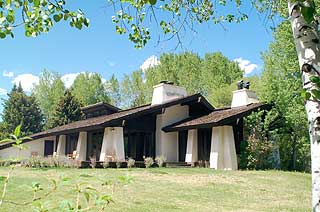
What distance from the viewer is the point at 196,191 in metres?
10.9

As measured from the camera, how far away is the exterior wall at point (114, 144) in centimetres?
2056

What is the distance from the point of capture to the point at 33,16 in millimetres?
2992

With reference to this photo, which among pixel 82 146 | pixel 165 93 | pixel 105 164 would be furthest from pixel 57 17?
pixel 82 146

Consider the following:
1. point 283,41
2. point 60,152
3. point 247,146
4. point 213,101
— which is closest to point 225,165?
point 247,146

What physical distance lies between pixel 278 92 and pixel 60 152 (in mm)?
16825

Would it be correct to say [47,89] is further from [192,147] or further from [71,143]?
[192,147]

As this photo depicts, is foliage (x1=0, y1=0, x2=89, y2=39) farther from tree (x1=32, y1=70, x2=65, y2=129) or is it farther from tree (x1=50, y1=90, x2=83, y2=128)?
tree (x1=32, y1=70, x2=65, y2=129)

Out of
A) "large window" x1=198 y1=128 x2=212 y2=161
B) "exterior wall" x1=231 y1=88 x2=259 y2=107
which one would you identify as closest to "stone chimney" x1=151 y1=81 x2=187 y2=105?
"large window" x1=198 y1=128 x2=212 y2=161

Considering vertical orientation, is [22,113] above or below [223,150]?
above

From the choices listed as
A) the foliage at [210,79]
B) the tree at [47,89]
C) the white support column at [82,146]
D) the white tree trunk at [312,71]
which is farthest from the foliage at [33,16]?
the tree at [47,89]

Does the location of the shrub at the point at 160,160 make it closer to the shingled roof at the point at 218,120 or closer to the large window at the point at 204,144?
the shingled roof at the point at 218,120

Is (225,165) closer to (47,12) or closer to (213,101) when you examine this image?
(47,12)

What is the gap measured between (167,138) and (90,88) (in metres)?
33.1

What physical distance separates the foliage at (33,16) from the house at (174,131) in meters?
15.9
